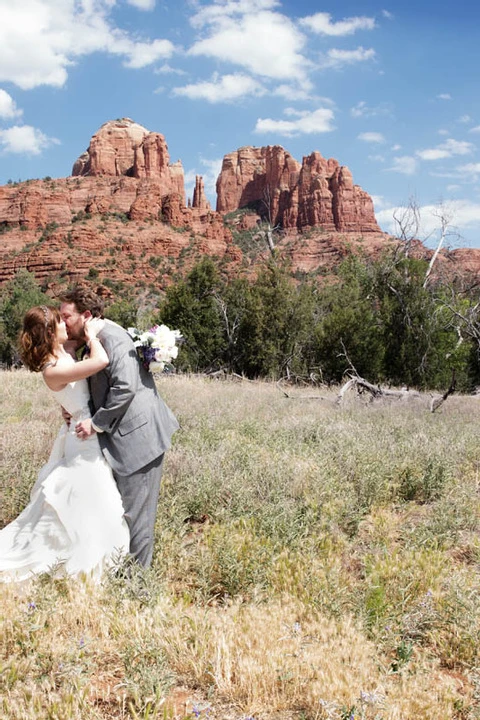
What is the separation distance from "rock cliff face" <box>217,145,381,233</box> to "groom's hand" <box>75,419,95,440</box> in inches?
3717

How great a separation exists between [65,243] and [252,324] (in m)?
58.1

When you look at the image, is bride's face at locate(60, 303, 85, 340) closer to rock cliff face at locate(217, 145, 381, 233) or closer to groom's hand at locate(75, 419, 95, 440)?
groom's hand at locate(75, 419, 95, 440)

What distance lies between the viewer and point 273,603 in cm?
326

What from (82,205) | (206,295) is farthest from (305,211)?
(206,295)

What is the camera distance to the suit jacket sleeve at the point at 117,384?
3369 millimetres

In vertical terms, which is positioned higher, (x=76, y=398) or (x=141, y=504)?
(x=76, y=398)

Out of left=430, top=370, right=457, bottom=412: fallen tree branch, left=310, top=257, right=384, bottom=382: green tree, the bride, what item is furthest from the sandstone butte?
the bride

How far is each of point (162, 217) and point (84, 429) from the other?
85.5 meters

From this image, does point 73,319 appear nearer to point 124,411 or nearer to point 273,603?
point 124,411

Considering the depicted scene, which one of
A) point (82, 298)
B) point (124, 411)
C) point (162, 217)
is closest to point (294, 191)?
point (162, 217)

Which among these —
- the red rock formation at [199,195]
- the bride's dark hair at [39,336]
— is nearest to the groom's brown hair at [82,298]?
the bride's dark hair at [39,336]

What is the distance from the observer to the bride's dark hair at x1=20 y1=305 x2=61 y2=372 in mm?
3451

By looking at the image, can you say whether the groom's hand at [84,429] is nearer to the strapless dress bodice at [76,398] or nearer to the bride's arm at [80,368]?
the strapless dress bodice at [76,398]

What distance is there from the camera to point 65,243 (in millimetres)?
72125
